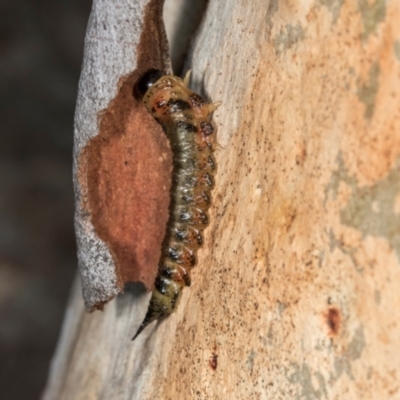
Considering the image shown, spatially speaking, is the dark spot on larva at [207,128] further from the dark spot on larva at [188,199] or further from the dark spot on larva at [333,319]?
the dark spot on larva at [333,319]

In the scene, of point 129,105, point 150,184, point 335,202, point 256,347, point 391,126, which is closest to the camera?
point 391,126

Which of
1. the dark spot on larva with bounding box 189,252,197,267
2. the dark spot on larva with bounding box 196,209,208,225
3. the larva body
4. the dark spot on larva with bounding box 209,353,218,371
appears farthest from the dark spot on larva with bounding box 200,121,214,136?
the dark spot on larva with bounding box 209,353,218,371

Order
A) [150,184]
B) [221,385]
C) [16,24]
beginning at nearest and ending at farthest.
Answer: [221,385]
[150,184]
[16,24]

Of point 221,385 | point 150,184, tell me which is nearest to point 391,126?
point 221,385

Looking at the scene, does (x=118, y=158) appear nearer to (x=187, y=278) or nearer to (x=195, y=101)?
(x=195, y=101)

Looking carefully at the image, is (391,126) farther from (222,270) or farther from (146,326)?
(146,326)

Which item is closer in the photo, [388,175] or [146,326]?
[388,175]
